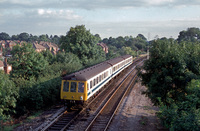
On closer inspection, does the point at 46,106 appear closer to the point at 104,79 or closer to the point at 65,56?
the point at 104,79

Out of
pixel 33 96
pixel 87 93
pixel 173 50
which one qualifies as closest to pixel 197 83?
pixel 173 50

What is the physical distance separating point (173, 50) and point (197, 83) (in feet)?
10.6

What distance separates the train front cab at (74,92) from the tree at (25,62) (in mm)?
8462

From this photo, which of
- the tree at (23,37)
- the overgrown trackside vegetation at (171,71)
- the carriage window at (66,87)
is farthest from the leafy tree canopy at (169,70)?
the tree at (23,37)

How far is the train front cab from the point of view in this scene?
1451 cm

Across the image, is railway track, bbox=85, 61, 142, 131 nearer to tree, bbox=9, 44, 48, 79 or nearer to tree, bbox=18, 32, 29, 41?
tree, bbox=9, 44, 48, 79

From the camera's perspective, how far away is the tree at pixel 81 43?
35.6 meters

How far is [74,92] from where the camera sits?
14641 mm

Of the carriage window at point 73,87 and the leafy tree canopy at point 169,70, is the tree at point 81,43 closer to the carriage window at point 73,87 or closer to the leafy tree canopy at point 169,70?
the carriage window at point 73,87

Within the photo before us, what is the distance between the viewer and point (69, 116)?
14266 millimetres

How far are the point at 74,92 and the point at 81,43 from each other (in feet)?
77.1

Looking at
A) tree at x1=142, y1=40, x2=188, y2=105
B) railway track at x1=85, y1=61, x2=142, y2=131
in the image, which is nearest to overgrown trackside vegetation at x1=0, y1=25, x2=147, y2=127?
railway track at x1=85, y1=61, x2=142, y2=131

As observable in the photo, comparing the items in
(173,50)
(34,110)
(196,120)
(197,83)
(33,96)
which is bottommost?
(34,110)

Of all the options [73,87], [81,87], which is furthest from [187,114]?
[73,87]
